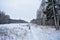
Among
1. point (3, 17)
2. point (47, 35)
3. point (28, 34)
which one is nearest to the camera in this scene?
point (47, 35)

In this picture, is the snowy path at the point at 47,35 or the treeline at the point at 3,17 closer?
the snowy path at the point at 47,35

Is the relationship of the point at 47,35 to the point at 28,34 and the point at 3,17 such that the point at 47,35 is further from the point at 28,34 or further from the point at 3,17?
the point at 3,17

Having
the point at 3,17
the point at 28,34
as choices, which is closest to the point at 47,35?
the point at 28,34

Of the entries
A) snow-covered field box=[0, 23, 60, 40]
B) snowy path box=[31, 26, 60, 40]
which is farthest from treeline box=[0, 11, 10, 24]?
snowy path box=[31, 26, 60, 40]

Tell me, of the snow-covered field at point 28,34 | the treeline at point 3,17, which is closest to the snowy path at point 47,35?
the snow-covered field at point 28,34

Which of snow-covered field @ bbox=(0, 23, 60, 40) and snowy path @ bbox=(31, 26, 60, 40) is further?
snow-covered field @ bbox=(0, 23, 60, 40)

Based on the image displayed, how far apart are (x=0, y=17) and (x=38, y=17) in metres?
12.2

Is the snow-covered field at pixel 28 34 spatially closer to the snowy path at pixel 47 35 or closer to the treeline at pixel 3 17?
the snowy path at pixel 47 35

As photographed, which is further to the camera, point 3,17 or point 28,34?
point 3,17

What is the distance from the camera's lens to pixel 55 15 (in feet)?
50.1

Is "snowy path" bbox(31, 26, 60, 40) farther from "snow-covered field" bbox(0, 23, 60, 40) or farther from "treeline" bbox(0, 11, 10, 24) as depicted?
"treeline" bbox(0, 11, 10, 24)

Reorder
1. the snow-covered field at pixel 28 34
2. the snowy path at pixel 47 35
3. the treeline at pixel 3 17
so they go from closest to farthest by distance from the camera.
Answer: the snowy path at pixel 47 35 → the snow-covered field at pixel 28 34 → the treeline at pixel 3 17

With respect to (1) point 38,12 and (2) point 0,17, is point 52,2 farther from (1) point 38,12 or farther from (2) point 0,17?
(1) point 38,12

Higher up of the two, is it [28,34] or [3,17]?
[3,17]
